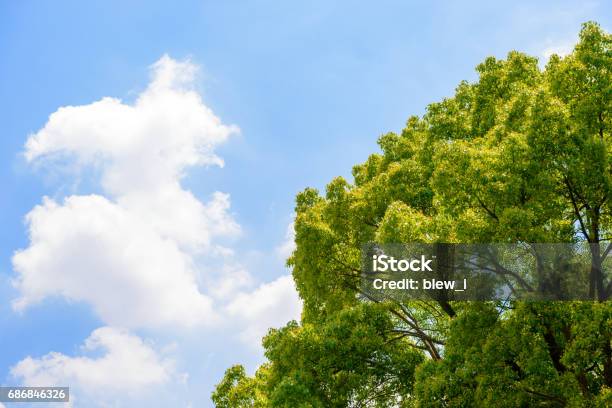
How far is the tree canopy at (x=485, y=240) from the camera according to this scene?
10773 millimetres

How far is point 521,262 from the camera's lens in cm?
1155

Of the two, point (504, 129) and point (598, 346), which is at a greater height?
point (504, 129)

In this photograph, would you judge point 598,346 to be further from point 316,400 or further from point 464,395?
point 316,400

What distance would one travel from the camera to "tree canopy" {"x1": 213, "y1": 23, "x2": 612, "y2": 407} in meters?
10.8

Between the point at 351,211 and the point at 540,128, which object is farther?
the point at 351,211

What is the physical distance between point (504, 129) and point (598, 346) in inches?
172

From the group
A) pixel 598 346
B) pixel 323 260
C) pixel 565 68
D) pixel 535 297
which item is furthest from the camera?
pixel 323 260

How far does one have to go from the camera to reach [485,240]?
11.1 meters

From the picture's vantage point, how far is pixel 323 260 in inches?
600

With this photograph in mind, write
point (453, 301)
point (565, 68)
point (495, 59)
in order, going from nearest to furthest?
point (565, 68)
point (453, 301)
point (495, 59)

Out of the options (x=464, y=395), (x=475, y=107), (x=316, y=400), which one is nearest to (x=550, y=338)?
(x=464, y=395)

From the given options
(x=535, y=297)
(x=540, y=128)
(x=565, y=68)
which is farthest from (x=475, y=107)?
(x=535, y=297)

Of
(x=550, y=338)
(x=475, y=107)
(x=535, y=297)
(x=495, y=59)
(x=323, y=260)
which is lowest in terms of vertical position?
(x=550, y=338)

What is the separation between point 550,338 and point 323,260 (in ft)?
18.7
